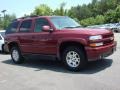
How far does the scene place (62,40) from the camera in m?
9.80

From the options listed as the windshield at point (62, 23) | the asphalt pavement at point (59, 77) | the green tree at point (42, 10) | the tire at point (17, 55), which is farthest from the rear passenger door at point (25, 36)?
the green tree at point (42, 10)

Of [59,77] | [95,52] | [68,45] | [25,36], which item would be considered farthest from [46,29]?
[95,52]

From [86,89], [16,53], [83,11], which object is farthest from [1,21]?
[86,89]

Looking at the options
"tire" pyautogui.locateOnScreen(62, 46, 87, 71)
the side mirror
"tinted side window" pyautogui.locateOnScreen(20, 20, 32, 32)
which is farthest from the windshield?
"tinted side window" pyautogui.locateOnScreen(20, 20, 32, 32)

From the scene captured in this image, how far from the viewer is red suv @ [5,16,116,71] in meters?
9.26

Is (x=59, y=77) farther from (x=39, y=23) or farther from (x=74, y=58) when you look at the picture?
(x=39, y=23)

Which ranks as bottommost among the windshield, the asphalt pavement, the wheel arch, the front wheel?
the asphalt pavement

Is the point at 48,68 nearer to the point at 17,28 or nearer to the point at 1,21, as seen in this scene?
the point at 17,28

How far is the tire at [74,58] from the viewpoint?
9.52m

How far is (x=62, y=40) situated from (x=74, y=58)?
71 cm

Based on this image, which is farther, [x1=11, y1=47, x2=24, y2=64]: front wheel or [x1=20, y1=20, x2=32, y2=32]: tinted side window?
[x1=11, y1=47, x2=24, y2=64]: front wheel

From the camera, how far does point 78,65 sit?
380 inches

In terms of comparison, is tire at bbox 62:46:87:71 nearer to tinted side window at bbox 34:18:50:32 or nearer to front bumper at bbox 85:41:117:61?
front bumper at bbox 85:41:117:61

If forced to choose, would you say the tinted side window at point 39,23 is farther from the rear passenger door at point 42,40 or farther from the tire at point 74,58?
the tire at point 74,58
